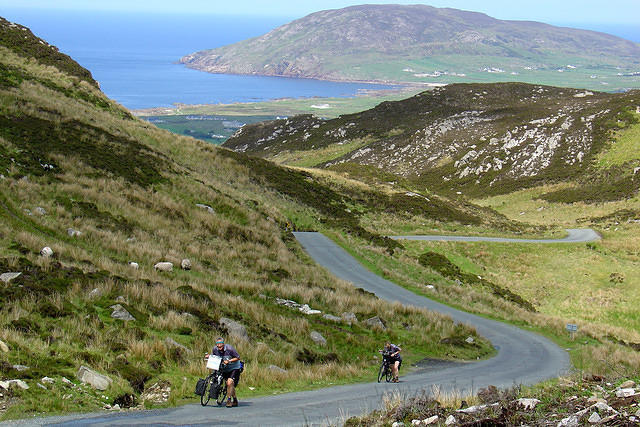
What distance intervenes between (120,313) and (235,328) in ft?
10.3

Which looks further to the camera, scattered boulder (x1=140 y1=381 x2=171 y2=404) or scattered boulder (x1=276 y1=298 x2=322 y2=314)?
scattered boulder (x1=276 y1=298 x2=322 y2=314)

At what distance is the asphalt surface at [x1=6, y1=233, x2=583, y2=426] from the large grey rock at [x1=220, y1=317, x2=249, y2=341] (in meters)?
3.37

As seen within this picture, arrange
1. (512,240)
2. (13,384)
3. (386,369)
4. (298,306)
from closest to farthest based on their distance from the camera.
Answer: (13,384), (386,369), (298,306), (512,240)

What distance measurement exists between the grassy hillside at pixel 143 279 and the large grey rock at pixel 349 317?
1.11 feet

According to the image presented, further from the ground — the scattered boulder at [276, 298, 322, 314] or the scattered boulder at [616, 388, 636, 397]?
the scattered boulder at [616, 388, 636, 397]

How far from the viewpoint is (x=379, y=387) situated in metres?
14.0

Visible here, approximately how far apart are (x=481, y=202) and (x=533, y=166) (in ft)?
40.6

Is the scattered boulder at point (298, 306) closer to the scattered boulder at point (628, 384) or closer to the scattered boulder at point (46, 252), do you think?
the scattered boulder at point (46, 252)

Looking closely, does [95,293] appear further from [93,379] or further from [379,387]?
[379,387]

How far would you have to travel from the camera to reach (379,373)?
49.4ft

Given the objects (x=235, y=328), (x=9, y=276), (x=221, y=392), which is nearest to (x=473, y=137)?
(x=235, y=328)

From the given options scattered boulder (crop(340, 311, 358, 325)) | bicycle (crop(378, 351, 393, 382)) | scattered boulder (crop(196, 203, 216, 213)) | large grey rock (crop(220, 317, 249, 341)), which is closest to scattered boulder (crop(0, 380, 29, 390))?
large grey rock (crop(220, 317, 249, 341))

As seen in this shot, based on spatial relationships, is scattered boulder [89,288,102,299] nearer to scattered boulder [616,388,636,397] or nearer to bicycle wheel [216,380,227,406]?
bicycle wheel [216,380,227,406]

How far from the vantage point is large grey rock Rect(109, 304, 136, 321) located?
47.7 ft
